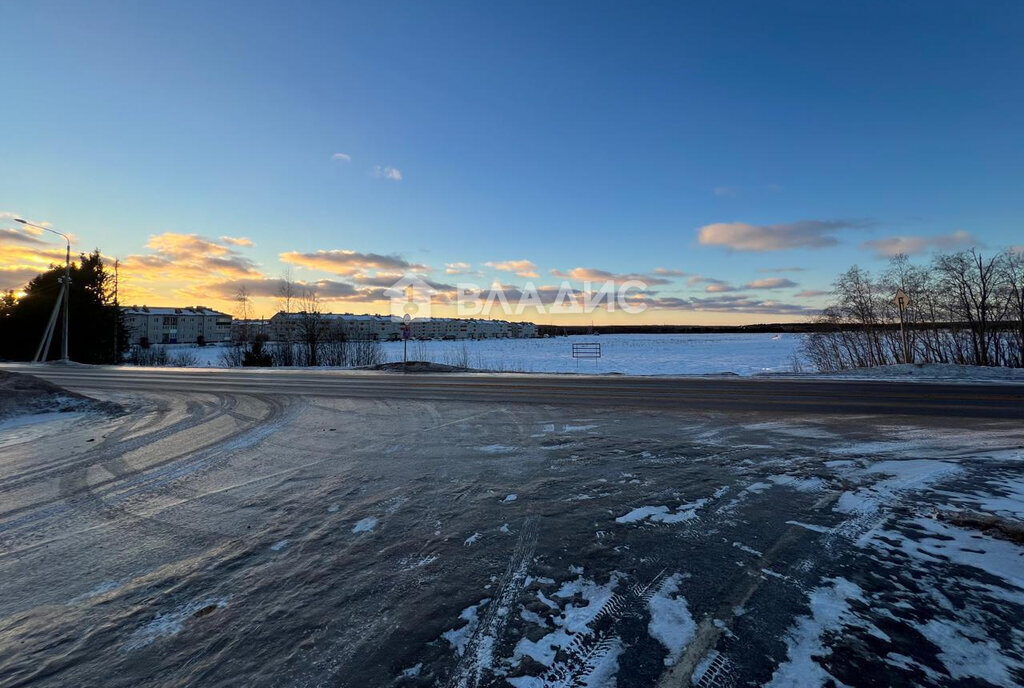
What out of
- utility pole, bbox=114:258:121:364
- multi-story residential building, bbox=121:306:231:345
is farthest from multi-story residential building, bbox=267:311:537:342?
utility pole, bbox=114:258:121:364

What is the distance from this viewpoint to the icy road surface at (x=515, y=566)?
199 centimetres

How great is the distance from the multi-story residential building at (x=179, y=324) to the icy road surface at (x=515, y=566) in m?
112

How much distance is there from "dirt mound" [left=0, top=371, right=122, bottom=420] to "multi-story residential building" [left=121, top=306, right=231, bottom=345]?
Answer: 102m

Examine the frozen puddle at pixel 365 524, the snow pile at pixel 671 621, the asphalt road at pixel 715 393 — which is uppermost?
the asphalt road at pixel 715 393

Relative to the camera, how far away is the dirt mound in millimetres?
8736

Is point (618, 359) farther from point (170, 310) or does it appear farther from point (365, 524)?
point (170, 310)

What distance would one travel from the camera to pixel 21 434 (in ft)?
23.3

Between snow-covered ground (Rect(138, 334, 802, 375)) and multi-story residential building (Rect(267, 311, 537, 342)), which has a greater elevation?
multi-story residential building (Rect(267, 311, 537, 342))

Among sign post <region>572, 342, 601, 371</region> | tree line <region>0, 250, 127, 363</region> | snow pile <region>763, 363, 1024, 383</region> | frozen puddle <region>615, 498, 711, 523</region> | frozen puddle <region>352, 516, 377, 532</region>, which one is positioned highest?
tree line <region>0, 250, 127, 363</region>

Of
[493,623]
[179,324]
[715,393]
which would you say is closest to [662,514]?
[493,623]

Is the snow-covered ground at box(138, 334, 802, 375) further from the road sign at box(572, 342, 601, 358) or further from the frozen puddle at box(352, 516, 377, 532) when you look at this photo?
the frozen puddle at box(352, 516, 377, 532)

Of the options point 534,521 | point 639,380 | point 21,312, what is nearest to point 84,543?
point 534,521

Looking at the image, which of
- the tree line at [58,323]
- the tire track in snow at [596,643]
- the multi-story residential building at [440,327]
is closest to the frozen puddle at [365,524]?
the tire track in snow at [596,643]

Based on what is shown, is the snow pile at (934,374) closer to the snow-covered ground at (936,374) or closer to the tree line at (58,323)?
the snow-covered ground at (936,374)
